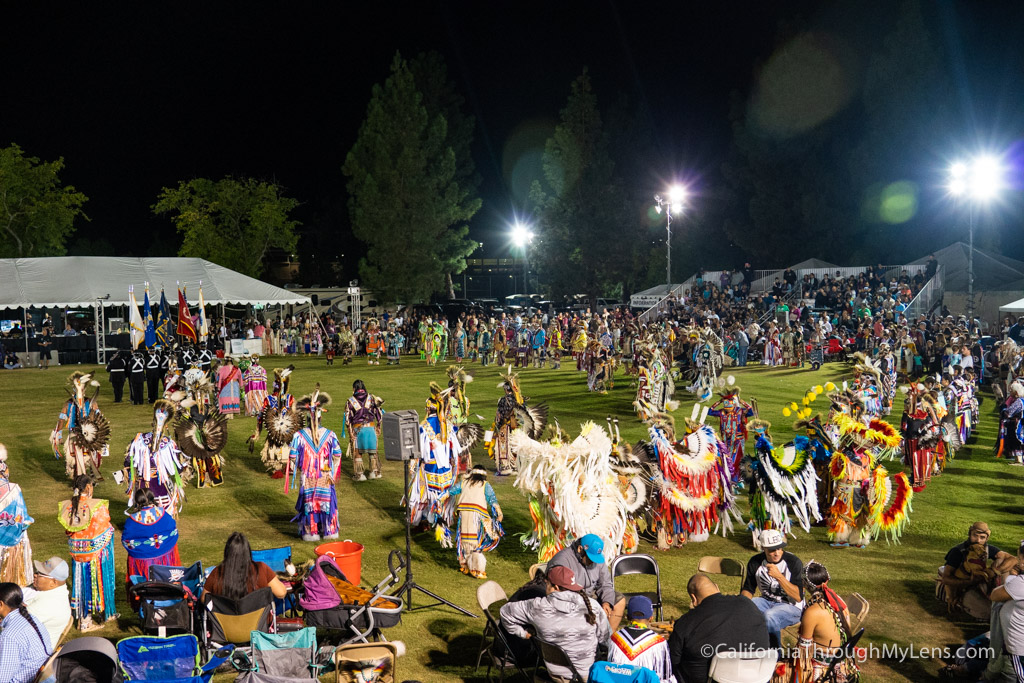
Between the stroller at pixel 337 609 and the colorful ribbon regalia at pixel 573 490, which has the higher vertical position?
the colorful ribbon regalia at pixel 573 490

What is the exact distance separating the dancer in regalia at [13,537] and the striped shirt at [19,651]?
7.70ft

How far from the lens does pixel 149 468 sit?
8711 mm

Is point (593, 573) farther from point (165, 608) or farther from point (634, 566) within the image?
point (165, 608)

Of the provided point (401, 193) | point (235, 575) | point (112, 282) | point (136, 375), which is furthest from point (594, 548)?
point (401, 193)

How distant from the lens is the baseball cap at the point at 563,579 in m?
5.47

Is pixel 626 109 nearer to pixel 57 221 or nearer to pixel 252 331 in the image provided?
pixel 252 331

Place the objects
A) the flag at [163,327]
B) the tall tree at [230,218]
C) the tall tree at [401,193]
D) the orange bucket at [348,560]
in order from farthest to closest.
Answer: the tall tree at [230,218] → the tall tree at [401,193] → the flag at [163,327] → the orange bucket at [348,560]

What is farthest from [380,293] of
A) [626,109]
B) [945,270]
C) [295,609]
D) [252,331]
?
[295,609]

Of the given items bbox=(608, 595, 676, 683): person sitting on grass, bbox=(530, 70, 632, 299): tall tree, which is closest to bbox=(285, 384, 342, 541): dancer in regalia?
bbox=(608, 595, 676, 683): person sitting on grass

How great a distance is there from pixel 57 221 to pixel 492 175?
32583 mm

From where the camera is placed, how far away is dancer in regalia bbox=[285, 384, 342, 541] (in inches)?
360

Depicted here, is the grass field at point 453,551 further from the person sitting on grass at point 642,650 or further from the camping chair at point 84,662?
the camping chair at point 84,662

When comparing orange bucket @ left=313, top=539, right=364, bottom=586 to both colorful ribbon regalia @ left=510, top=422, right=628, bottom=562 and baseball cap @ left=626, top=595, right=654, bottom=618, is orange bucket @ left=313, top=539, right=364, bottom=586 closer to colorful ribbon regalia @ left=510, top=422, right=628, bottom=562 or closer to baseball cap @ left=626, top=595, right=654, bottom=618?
colorful ribbon regalia @ left=510, top=422, right=628, bottom=562

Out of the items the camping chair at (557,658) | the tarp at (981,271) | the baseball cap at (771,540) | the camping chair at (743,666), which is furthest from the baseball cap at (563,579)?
the tarp at (981,271)
